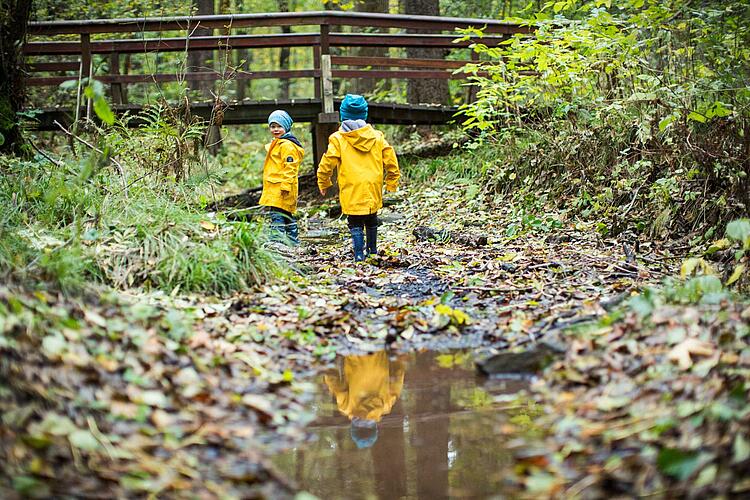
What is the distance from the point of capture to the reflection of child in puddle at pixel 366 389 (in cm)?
392

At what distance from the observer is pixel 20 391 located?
10.2ft

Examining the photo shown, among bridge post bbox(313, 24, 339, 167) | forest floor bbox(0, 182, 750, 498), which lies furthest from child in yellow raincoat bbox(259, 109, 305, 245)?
bridge post bbox(313, 24, 339, 167)

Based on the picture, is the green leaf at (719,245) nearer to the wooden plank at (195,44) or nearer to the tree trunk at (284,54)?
the wooden plank at (195,44)

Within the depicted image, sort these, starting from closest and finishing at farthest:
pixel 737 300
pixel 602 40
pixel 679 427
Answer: pixel 679 427
pixel 737 300
pixel 602 40

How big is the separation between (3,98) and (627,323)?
7.26 meters

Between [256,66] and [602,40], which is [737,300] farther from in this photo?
[256,66]

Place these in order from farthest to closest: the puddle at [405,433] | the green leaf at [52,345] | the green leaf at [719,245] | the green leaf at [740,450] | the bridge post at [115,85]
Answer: the bridge post at [115,85] < the green leaf at [719,245] < the green leaf at [52,345] < the puddle at [405,433] < the green leaf at [740,450]

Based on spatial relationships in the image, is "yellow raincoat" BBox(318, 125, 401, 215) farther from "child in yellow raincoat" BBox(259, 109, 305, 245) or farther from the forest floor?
the forest floor

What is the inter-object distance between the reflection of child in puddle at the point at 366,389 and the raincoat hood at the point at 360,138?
330cm

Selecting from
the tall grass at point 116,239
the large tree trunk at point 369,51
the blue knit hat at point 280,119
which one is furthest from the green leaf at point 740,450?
the large tree trunk at point 369,51

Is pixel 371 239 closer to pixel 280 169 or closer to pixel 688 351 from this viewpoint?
pixel 280 169

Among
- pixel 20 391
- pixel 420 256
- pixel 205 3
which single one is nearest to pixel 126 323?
pixel 20 391

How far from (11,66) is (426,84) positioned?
8755 mm

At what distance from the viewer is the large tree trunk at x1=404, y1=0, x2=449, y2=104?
49.8 ft
